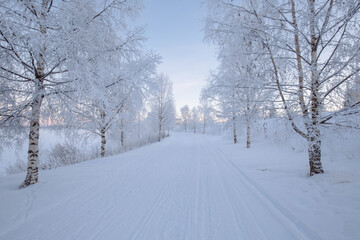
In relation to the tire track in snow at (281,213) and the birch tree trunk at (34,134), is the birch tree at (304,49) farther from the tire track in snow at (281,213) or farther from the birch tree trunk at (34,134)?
the birch tree trunk at (34,134)

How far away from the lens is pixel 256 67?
4043 millimetres

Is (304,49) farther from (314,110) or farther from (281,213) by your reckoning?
(281,213)

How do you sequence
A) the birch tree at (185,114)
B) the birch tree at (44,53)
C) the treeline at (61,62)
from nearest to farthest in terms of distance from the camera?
the birch tree at (44,53) → the treeline at (61,62) → the birch tree at (185,114)

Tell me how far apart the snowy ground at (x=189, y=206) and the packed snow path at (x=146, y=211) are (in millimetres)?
16

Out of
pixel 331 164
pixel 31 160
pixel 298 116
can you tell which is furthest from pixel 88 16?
pixel 331 164

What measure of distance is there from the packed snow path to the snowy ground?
0.05ft

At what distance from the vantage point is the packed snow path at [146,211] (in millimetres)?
2193

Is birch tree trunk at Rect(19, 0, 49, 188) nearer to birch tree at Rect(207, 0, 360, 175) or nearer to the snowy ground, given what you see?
the snowy ground

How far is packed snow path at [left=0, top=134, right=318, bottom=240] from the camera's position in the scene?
2193 millimetres

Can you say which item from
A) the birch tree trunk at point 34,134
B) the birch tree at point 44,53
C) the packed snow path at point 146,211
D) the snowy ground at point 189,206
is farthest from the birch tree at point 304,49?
the birch tree trunk at point 34,134

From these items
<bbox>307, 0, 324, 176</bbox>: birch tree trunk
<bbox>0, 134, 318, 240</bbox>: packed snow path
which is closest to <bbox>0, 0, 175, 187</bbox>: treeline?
<bbox>0, 134, 318, 240</bbox>: packed snow path

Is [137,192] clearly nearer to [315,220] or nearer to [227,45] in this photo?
[315,220]

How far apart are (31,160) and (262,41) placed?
7.10 meters

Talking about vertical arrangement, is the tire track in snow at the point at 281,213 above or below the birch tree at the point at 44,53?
below
